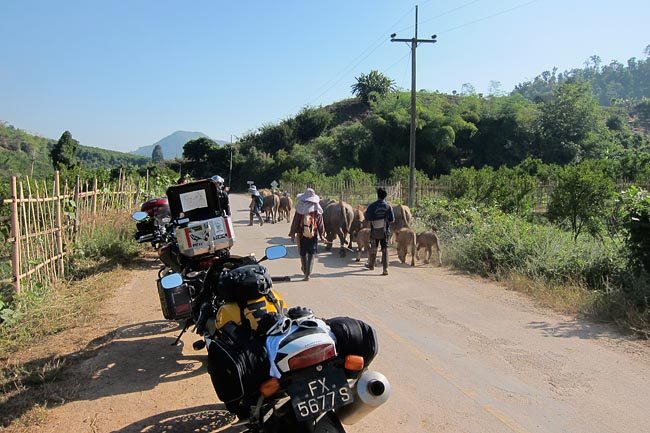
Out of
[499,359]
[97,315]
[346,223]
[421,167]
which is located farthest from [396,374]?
[421,167]

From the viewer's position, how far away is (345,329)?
3.21 meters

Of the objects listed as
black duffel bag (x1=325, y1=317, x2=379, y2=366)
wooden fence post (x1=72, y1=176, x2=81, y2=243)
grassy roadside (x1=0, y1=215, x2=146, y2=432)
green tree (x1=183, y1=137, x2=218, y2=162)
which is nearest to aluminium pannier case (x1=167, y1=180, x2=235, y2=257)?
grassy roadside (x1=0, y1=215, x2=146, y2=432)

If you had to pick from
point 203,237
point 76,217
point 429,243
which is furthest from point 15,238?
point 429,243

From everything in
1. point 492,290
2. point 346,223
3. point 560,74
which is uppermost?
point 560,74

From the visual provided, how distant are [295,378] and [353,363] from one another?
366mm

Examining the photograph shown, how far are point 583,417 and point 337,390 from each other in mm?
2698

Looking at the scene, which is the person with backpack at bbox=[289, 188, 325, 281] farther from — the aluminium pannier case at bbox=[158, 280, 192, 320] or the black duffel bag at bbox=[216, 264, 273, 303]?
the black duffel bag at bbox=[216, 264, 273, 303]

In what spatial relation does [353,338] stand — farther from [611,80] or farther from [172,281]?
[611,80]

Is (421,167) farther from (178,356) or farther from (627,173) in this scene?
(178,356)

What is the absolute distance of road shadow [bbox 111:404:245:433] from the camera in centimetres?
420

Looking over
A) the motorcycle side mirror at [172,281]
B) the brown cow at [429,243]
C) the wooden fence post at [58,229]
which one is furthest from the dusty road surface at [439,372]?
the brown cow at [429,243]

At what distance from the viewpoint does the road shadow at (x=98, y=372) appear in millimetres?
4727

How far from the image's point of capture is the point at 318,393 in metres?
2.94

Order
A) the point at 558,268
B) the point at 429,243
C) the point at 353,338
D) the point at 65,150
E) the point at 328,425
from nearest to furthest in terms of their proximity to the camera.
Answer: the point at 328,425
the point at 353,338
the point at 558,268
the point at 429,243
the point at 65,150
